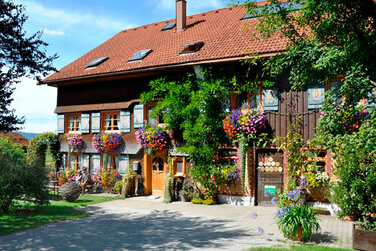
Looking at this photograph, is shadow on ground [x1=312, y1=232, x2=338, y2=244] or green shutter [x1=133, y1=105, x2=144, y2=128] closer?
shadow on ground [x1=312, y1=232, x2=338, y2=244]

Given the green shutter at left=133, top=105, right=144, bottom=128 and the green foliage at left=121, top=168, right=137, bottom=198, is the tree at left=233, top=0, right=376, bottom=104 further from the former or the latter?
the green foliage at left=121, top=168, right=137, bottom=198

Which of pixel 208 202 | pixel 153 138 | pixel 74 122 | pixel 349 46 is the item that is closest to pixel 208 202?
pixel 208 202

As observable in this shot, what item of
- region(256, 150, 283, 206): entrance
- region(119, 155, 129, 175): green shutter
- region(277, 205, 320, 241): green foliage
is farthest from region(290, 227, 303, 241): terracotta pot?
region(119, 155, 129, 175): green shutter

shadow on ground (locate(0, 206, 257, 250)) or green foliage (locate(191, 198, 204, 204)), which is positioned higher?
green foliage (locate(191, 198, 204, 204))

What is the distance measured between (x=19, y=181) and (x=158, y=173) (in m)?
5.92

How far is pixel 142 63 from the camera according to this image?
1460 cm

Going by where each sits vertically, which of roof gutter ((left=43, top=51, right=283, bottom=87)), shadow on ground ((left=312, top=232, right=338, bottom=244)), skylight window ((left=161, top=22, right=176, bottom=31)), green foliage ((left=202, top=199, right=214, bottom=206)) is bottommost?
shadow on ground ((left=312, top=232, right=338, bottom=244))

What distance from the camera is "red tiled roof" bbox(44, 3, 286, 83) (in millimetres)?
12586

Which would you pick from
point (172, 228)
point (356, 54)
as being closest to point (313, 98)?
point (356, 54)

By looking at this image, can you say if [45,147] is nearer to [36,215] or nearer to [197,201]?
[36,215]

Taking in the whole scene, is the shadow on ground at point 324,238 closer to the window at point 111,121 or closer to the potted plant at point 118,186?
the potted plant at point 118,186

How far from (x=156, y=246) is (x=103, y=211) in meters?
4.49

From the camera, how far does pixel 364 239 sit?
6867 mm

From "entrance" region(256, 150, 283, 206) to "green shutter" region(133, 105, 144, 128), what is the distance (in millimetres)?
5297
